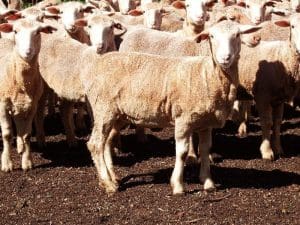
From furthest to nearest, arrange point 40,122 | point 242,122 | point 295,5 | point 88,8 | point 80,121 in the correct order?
point 295,5 < point 88,8 < point 80,121 < point 242,122 < point 40,122

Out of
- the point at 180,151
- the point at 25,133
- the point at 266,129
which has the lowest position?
the point at 266,129

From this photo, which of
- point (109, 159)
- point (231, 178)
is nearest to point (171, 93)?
point (109, 159)

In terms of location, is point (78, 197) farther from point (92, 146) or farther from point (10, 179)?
point (10, 179)

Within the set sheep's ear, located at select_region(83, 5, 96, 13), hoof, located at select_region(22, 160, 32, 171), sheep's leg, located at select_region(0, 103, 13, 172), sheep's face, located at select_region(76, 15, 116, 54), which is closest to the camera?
sheep's leg, located at select_region(0, 103, 13, 172)

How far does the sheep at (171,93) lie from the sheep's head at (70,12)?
110 inches

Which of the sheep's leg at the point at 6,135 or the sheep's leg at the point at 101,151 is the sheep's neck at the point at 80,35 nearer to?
the sheep's leg at the point at 6,135

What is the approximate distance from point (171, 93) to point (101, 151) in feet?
3.43

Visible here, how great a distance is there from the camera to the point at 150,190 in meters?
7.37

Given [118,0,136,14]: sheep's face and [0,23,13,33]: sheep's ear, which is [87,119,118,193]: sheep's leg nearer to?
[0,23,13,33]: sheep's ear

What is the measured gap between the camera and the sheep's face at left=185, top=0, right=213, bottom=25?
32.4 ft

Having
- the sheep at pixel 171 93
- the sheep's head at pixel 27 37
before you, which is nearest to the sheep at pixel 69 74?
the sheep's head at pixel 27 37

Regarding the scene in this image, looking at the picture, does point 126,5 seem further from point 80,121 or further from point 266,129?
point 266,129

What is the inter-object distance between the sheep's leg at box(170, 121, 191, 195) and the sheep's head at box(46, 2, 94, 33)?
3803 millimetres

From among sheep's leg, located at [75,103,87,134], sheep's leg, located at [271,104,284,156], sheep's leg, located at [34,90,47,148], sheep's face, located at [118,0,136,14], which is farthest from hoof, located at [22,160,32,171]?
sheep's face, located at [118,0,136,14]
